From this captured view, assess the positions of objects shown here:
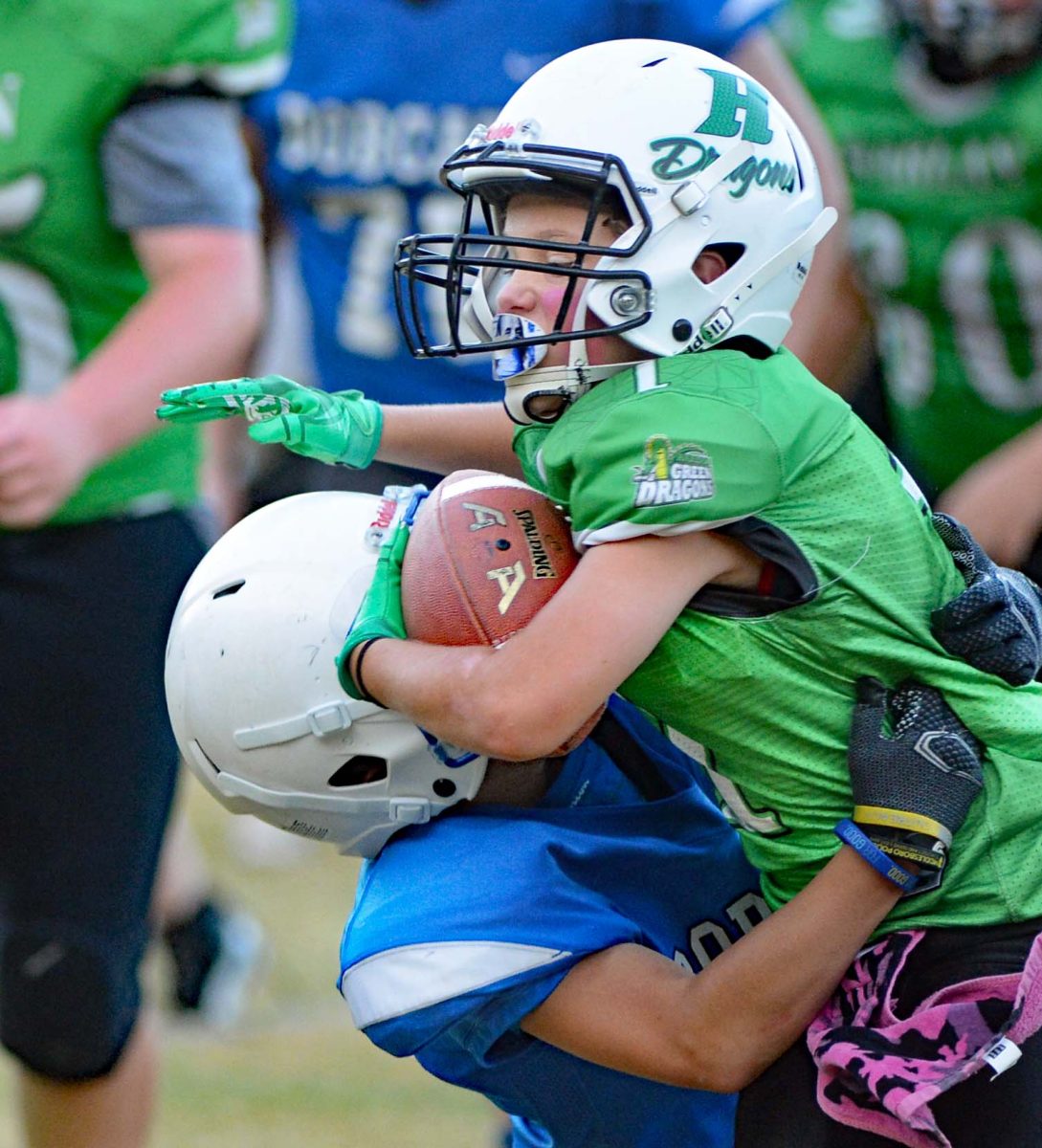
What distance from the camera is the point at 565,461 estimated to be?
79.1 inches

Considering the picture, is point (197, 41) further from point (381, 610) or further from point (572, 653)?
point (572, 653)

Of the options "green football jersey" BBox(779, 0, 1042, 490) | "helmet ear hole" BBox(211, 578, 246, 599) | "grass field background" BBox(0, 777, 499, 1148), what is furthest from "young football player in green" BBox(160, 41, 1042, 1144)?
"grass field background" BBox(0, 777, 499, 1148)

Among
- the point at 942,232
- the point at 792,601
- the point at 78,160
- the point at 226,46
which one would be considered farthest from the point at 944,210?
the point at 792,601

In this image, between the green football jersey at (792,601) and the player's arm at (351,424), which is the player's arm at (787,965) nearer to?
the green football jersey at (792,601)

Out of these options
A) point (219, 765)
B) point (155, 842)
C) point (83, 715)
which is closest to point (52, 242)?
point (83, 715)

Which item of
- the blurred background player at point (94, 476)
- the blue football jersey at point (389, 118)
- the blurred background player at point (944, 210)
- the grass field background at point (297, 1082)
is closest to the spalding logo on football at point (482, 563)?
the blurred background player at point (94, 476)

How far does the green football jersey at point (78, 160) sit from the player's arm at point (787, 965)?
4.63 ft

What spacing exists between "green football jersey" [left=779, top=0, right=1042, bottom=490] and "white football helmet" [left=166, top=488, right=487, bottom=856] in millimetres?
1767

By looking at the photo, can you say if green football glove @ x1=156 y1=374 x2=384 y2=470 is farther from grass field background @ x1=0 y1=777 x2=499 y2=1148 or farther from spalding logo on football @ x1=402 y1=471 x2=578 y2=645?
grass field background @ x1=0 y1=777 x2=499 y2=1148

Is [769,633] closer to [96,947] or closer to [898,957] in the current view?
[898,957]

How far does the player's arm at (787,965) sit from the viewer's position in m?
2.00

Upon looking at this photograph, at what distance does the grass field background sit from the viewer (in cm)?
386

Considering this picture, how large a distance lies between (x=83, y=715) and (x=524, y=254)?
4.33 ft

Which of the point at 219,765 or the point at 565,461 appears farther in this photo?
the point at 219,765
